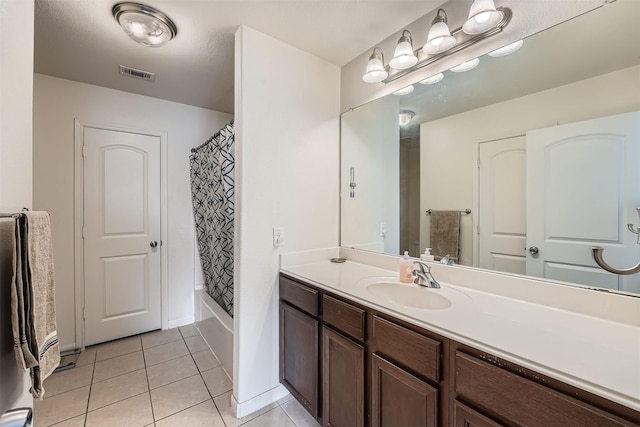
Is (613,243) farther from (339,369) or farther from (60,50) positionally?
(60,50)

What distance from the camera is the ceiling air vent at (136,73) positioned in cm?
214

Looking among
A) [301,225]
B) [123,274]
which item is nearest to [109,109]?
[123,274]

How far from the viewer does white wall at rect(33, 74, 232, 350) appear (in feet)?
7.36

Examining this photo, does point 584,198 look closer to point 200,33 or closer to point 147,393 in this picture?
point 200,33

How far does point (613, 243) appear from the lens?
3.50ft

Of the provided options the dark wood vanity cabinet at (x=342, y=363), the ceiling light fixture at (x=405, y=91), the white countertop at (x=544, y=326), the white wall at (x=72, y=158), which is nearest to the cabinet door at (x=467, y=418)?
the white countertop at (x=544, y=326)

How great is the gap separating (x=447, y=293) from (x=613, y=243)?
665mm

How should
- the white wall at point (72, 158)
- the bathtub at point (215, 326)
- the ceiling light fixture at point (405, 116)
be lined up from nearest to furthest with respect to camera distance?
1. the ceiling light fixture at point (405, 116)
2. the bathtub at point (215, 326)
3. the white wall at point (72, 158)

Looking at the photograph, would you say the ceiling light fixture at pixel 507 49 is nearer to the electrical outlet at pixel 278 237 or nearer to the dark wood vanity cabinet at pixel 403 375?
the dark wood vanity cabinet at pixel 403 375

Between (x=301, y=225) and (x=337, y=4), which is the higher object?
(x=337, y=4)

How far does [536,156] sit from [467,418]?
3.78ft

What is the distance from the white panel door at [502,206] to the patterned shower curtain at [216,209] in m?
1.63

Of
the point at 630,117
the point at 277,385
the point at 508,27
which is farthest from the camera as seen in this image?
the point at 277,385

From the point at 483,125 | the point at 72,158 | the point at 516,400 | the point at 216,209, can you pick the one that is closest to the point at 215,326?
the point at 216,209
